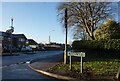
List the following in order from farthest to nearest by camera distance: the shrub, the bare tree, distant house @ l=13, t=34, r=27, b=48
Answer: distant house @ l=13, t=34, r=27, b=48 → the bare tree → the shrub

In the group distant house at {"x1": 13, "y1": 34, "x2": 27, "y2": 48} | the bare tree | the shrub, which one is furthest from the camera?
distant house at {"x1": 13, "y1": 34, "x2": 27, "y2": 48}

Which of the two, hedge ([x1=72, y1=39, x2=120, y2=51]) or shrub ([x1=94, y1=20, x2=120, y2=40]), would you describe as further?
shrub ([x1=94, y1=20, x2=120, y2=40])

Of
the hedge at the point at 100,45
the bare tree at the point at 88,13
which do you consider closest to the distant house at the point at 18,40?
the bare tree at the point at 88,13

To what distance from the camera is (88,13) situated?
43.9 metres

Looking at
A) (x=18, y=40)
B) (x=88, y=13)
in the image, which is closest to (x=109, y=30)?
(x=88, y=13)

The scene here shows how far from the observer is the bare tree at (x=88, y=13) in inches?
1735

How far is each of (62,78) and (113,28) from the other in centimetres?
2559

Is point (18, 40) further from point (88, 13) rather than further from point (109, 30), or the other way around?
point (109, 30)

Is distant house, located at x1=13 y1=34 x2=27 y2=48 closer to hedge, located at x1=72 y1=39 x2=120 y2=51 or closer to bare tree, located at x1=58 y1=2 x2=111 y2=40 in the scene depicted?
bare tree, located at x1=58 y1=2 x2=111 y2=40

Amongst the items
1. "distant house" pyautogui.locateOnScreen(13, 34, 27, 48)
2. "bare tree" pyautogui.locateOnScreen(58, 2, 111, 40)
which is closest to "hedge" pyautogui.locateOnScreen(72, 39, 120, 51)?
"bare tree" pyautogui.locateOnScreen(58, 2, 111, 40)

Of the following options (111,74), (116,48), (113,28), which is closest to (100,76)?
(111,74)

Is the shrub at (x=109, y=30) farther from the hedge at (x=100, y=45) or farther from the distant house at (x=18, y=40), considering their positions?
the distant house at (x=18, y=40)

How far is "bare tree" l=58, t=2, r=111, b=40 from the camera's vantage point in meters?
44.1

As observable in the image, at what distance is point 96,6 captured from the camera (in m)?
44.3
